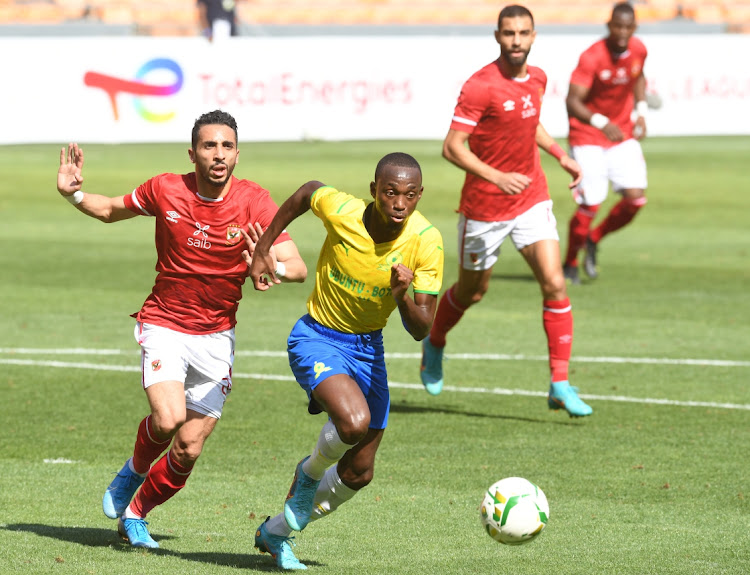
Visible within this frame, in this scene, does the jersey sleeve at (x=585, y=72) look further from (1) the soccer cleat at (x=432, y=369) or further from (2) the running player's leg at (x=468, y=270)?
(1) the soccer cleat at (x=432, y=369)

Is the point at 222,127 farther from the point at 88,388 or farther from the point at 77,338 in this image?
the point at 77,338

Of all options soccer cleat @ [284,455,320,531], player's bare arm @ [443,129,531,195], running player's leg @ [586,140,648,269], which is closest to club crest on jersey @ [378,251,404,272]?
soccer cleat @ [284,455,320,531]

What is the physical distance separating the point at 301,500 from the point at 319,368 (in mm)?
631

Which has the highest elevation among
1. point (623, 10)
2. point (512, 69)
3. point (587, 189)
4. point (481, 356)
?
point (623, 10)

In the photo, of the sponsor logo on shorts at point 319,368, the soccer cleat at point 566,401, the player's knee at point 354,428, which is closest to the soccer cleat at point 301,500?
the player's knee at point 354,428

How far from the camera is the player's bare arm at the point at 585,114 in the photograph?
1324 cm

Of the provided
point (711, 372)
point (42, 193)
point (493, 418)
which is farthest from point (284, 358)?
point (42, 193)

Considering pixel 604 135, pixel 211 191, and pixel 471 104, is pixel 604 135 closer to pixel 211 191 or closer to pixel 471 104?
pixel 471 104

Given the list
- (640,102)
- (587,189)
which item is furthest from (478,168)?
(640,102)

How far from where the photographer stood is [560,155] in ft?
32.1

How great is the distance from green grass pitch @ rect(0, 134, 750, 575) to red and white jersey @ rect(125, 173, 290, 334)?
3.66 ft

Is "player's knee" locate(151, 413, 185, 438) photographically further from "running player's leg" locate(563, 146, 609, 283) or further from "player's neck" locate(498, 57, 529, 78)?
"running player's leg" locate(563, 146, 609, 283)

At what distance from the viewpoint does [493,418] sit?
9.34 meters

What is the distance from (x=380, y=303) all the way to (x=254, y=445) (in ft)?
8.26
